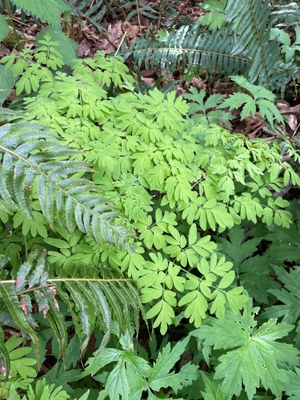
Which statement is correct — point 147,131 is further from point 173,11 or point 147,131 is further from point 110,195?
point 173,11

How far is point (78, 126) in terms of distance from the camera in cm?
204

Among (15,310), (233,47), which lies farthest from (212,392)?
(233,47)

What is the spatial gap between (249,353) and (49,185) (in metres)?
1.04

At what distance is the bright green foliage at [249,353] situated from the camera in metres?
1.65

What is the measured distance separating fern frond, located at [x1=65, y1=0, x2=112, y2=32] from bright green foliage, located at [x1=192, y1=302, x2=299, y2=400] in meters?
3.00

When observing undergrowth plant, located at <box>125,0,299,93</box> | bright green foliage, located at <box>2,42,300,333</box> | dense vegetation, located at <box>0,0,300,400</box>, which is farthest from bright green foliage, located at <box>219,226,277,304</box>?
undergrowth plant, located at <box>125,0,299,93</box>

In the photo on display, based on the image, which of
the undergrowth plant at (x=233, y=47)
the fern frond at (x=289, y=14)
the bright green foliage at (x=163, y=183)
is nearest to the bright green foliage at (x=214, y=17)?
the undergrowth plant at (x=233, y=47)

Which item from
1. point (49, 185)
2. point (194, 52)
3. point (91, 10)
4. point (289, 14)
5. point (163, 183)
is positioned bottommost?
point (163, 183)

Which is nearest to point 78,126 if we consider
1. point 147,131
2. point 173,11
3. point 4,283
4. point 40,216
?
point 147,131

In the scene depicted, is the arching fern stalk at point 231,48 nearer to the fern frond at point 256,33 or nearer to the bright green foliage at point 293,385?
the fern frond at point 256,33

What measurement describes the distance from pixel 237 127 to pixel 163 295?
6.21ft

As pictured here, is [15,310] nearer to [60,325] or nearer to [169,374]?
[60,325]

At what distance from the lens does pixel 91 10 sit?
13.1ft

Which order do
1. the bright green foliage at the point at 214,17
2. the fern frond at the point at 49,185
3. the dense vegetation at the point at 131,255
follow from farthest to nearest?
1. the bright green foliage at the point at 214,17
2. the dense vegetation at the point at 131,255
3. the fern frond at the point at 49,185
